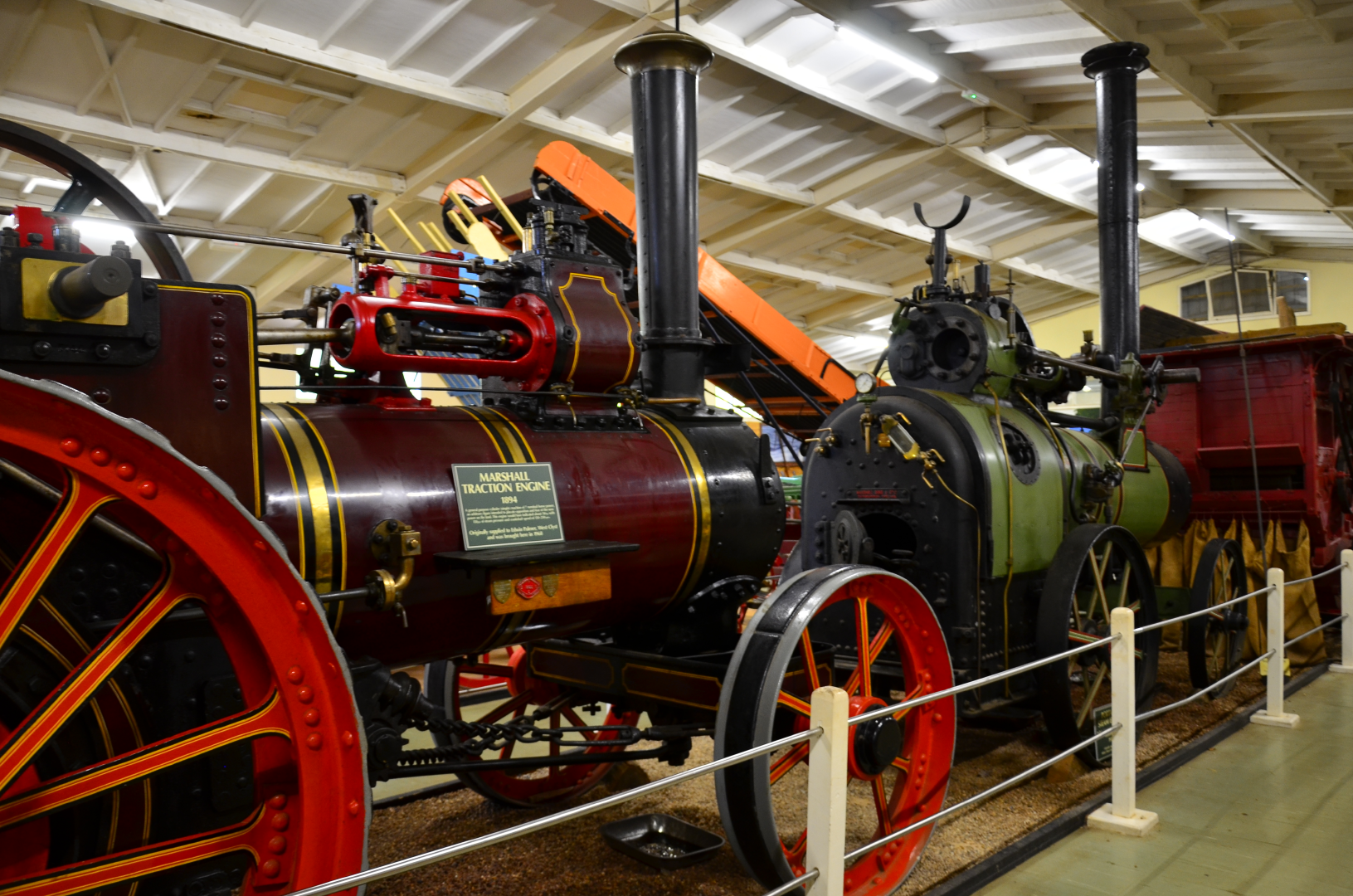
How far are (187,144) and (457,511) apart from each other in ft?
22.1

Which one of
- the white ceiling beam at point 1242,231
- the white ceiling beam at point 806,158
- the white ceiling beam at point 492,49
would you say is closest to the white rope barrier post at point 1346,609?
the white ceiling beam at point 492,49

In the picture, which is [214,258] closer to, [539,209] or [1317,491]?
[539,209]

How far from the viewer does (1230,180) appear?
43.0ft

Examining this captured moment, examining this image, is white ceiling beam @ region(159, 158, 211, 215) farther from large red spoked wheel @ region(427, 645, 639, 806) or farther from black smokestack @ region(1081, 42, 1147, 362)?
black smokestack @ region(1081, 42, 1147, 362)

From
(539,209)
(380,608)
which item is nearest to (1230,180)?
(539,209)

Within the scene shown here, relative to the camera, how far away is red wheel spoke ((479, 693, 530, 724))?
3.78 m

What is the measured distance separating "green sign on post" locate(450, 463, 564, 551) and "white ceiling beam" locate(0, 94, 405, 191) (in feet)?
20.9

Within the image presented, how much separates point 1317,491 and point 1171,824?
3.52 m


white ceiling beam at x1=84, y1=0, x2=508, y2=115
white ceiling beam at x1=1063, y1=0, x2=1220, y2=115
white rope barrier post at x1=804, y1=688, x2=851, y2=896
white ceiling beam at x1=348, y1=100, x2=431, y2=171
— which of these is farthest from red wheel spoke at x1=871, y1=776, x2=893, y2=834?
white ceiling beam at x1=348, y1=100, x2=431, y2=171

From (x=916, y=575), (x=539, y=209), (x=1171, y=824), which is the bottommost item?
(x=1171, y=824)

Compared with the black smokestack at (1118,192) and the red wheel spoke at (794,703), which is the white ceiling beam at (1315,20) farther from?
the red wheel spoke at (794,703)

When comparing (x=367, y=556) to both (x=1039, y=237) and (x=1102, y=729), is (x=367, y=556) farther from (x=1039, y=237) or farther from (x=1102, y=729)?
(x=1039, y=237)

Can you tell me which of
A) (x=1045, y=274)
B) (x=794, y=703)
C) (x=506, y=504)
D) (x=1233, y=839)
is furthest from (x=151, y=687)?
(x=1045, y=274)

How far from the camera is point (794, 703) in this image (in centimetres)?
288
